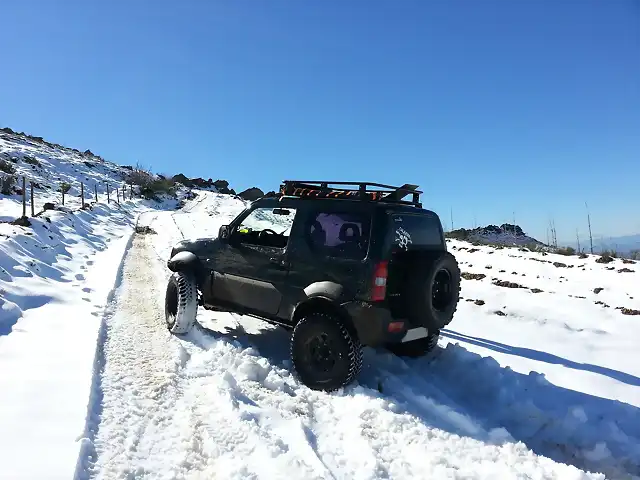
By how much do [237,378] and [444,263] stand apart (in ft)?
8.13

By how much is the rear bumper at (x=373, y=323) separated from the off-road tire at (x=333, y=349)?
0.13 m

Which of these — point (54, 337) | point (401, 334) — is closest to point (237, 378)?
point (401, 334)

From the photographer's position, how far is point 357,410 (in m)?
4.00

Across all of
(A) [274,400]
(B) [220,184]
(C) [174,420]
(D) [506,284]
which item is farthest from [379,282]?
(B) [220,184]

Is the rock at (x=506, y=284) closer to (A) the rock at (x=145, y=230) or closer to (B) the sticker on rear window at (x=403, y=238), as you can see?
(B) the sticker on rear window at (x=403, y=238)

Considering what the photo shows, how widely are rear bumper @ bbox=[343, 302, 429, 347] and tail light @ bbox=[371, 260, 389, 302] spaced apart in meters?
0.10

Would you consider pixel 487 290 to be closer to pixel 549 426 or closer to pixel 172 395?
pixel 549 426

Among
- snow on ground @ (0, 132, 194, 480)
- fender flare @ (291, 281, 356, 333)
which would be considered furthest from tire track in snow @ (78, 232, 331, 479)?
fender flare @ (291, 281, 356, 333)

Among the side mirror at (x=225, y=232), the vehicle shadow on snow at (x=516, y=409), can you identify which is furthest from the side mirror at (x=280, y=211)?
the vehicle shadow on snow at (x=516, y=409)

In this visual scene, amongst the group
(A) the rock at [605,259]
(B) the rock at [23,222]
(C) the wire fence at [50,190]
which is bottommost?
(A) the rock at [605,259]

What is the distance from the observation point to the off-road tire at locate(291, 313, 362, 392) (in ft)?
14.2

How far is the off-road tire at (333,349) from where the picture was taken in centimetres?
434

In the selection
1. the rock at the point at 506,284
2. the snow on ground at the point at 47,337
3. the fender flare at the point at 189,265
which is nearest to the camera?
the snow on ground at the point at 47,337

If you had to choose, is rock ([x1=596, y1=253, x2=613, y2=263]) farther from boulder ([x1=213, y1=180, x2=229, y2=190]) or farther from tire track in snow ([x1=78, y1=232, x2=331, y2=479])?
boulder ([x1=213, y1=180, x2=229, y2=190])
